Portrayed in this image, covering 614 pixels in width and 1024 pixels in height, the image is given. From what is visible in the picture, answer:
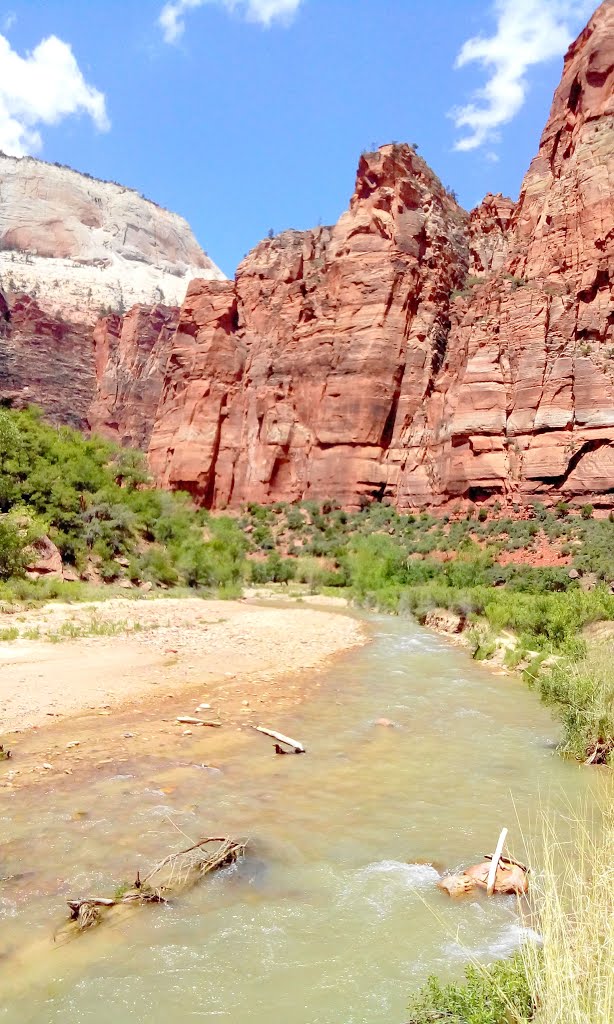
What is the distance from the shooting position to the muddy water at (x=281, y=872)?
352 cm

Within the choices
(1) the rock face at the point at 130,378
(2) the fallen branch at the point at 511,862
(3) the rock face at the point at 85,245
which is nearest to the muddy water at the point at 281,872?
(2) the fallen branch at the point at 511,862

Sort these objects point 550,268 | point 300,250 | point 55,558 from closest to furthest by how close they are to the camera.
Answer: point 55,558 → point 550,268 → point 300,250

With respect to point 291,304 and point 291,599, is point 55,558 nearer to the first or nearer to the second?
point 291,599

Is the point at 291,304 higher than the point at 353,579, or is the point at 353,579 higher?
the point at 291,304

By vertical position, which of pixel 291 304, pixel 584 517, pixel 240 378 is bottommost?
pixel 584 517

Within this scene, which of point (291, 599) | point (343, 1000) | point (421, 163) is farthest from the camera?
point (421, 163)

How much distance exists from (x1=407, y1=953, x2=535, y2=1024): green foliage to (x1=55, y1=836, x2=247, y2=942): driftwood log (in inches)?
76.2

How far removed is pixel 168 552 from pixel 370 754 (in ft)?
78.2

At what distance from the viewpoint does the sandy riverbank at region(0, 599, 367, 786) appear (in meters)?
7.46

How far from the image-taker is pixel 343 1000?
350 cm

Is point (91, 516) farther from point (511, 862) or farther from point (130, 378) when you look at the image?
point (130, 378)

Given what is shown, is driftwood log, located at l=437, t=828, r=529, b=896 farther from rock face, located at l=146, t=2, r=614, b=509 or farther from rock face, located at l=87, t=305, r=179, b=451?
rock face, located at l=87, t=305, r=179, b=451

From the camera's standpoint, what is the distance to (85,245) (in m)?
115

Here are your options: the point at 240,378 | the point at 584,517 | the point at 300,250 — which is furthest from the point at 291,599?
the point at 300,250
